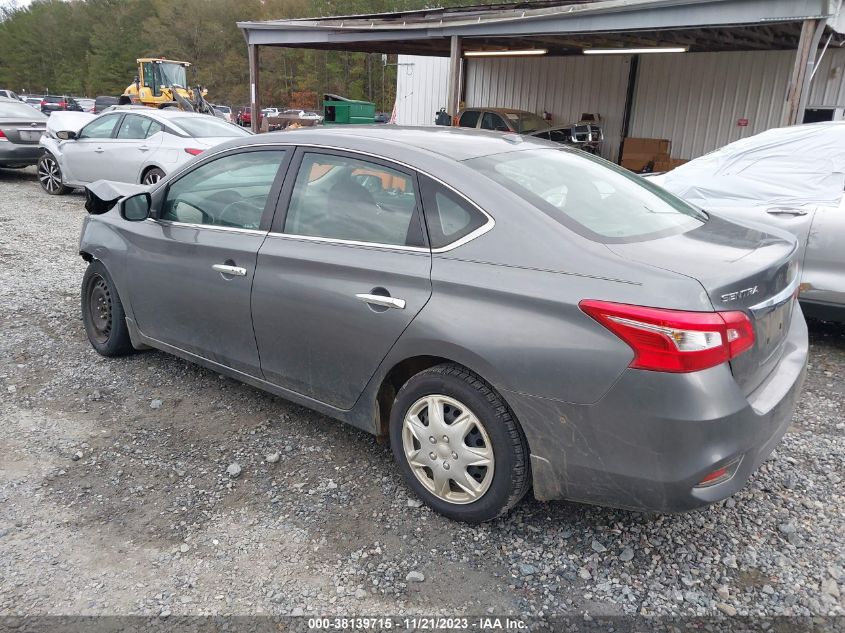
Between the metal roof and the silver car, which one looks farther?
the silver car

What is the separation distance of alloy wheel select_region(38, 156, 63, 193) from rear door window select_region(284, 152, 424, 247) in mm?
10458

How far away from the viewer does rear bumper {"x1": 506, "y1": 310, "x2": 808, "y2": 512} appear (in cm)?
222

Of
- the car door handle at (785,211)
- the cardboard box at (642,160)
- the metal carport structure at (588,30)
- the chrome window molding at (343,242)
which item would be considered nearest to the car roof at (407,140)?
the chrome window molding at (343,242)

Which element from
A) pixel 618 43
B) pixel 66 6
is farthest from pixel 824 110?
pixel 66 6

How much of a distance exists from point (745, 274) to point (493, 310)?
92 centimetres

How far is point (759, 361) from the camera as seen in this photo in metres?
2.46

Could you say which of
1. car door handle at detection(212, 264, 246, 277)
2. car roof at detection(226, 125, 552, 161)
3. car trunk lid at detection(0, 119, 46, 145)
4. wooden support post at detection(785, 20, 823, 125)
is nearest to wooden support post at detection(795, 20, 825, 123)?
wooden support post at detection(785, 20, 823, 125)

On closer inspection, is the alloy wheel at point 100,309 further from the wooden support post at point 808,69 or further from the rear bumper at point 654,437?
the wooden support post at point 808,69

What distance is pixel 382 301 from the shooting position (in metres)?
2.83

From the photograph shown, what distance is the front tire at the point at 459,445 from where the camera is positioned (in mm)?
2586

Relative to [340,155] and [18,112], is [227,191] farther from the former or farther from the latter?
[18,112]

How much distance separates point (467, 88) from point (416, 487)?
61.6ft

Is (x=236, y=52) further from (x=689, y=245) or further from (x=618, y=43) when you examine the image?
(x=689, y=245)

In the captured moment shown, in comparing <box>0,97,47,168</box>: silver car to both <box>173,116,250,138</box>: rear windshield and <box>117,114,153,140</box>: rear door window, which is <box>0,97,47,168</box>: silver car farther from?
<box>173,116,250,138</box>: rear windshield
